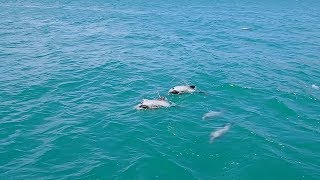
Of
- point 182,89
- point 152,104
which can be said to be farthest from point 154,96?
point 152,104

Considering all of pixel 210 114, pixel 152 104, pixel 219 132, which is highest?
pixel 152 104

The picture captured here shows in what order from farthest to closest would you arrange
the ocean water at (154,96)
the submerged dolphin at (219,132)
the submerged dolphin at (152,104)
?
the submerged dolphin at (152,104)
the submerged dolphin at (219,132)
the ocean water at (154,96)

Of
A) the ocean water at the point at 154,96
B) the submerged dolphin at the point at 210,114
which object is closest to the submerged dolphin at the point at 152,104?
the ocean water at the point at 154,96

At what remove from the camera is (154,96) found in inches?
1305

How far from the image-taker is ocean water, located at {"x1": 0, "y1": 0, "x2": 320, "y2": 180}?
23281mm

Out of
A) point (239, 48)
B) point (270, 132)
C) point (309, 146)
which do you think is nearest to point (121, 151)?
point (270, 132)

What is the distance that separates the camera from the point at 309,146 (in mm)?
25828

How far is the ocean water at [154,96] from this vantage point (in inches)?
917

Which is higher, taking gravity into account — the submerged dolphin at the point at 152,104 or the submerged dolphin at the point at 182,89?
the submerged dolphin at the point at 182,89

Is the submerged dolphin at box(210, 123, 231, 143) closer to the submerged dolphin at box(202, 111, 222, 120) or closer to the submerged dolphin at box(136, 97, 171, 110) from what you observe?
the submerged dolphin at box(202, 111, 222, 120)

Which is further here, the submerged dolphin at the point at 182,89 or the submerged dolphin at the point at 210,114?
the submerged dolphin at the point at 182,89

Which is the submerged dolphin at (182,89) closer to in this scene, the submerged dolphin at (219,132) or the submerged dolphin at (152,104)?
the submerged dolphin at (152,104)

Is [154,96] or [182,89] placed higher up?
[182,89]

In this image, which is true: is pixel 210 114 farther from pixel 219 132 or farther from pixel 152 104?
pixel 152 104
